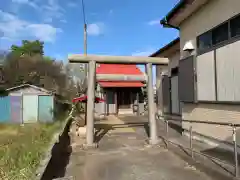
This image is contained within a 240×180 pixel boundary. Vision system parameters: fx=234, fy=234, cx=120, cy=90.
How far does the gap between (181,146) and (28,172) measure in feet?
13.5

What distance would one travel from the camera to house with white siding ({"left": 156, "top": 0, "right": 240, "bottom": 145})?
18.3 ft

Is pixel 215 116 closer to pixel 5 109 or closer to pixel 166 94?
pixel 166 94

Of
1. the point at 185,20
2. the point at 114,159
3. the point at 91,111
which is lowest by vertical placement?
the point at 114,159

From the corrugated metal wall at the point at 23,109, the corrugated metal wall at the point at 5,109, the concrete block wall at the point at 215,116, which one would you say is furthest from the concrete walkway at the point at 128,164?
the corrugated metal wall at the point at 5,109

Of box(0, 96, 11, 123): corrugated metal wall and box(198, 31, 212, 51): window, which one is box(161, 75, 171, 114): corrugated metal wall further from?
box(0, 96, 11, 123): corrugated metal wall

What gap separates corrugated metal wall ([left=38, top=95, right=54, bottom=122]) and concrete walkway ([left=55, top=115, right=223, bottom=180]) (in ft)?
36.0

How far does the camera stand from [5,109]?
17594mm

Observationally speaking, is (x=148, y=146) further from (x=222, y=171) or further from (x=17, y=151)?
(x=17, y=151)

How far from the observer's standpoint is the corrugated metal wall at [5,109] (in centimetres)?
1748

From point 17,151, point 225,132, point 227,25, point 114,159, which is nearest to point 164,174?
point 114,159

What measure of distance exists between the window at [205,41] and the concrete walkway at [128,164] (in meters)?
3.24

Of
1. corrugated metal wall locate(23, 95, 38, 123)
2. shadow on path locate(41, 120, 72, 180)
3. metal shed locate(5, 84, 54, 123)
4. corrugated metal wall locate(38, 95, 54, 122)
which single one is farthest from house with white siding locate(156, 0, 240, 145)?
corrugated metal wall locate(23, 95, 38, 123)

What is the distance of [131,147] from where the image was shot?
738 cm

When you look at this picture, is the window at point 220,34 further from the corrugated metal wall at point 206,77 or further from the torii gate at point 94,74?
the torii gate at point 94,74
